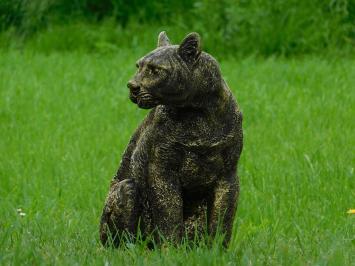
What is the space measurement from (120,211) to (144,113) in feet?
20.5

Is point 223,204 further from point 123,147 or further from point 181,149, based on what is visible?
point 123,147

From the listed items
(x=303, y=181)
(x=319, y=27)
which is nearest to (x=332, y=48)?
(x=319, y=27)

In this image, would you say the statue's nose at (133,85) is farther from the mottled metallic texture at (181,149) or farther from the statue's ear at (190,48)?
the statue's ear at (190,48)

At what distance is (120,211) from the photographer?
509 centimetres

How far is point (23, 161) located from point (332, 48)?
22.3 feet

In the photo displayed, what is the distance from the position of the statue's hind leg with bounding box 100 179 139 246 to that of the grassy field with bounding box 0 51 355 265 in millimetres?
112

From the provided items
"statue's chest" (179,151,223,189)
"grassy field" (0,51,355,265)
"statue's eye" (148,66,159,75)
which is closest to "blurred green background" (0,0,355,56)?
"grassy field" (0,51,355,265)

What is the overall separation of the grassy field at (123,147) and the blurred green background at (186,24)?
0.61 m

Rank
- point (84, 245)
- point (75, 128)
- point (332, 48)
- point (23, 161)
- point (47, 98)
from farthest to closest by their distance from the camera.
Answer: point (332, 48) → point (47, 98) → point (75, 128) → point (23, 161) → point (84, 245)

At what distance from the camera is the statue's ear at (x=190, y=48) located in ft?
15.6

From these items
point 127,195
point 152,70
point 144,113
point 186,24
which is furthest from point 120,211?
point 186,24

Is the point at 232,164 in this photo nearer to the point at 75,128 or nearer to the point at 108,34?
the point at 75,128

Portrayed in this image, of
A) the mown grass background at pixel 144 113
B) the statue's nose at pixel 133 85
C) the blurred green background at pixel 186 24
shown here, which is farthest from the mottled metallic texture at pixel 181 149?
the blurred green background at pixel 186 24

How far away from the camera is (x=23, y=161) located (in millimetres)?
9164
